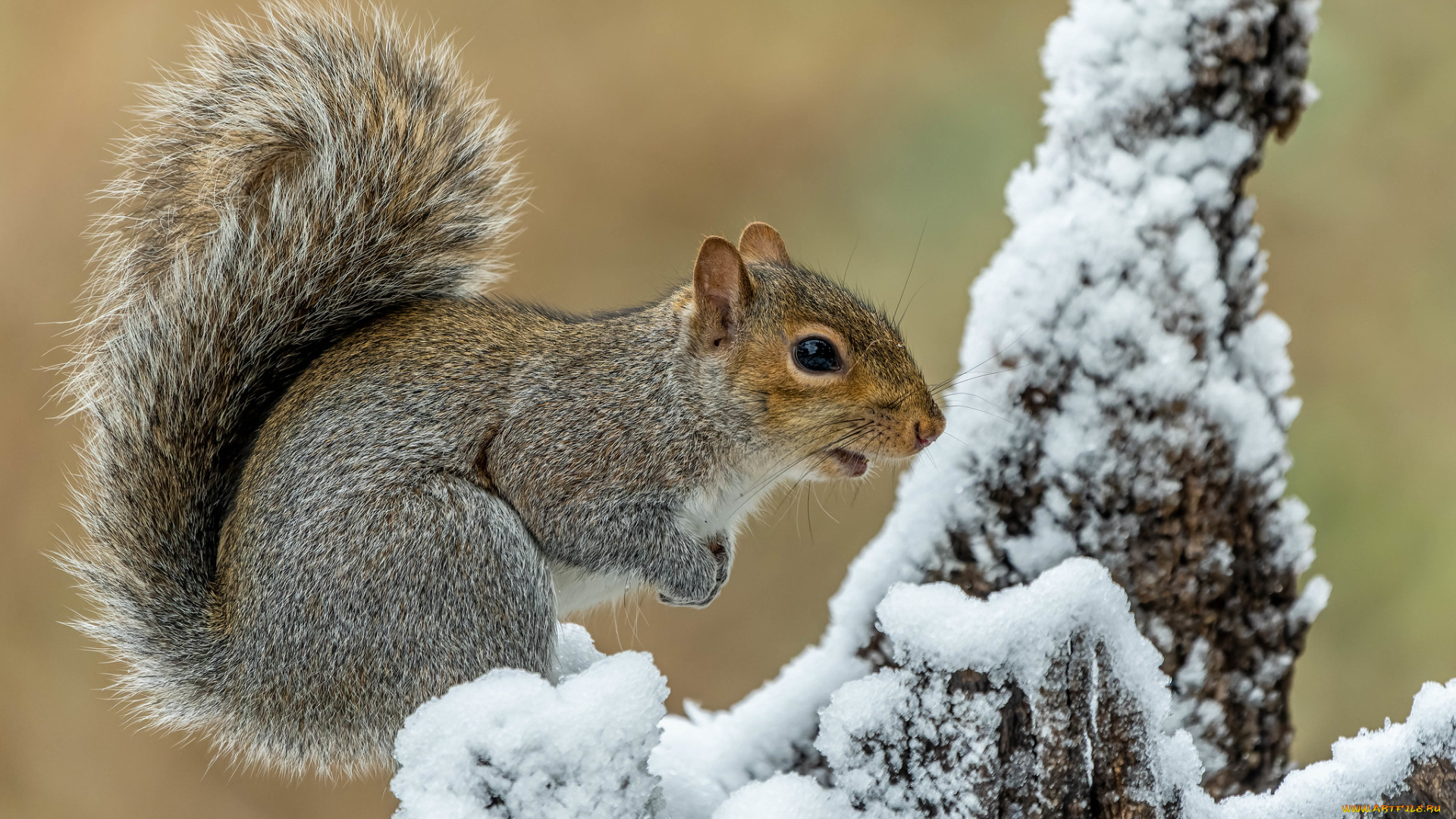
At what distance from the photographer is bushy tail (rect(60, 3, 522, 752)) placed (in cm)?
126

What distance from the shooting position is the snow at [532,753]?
3.12 ft

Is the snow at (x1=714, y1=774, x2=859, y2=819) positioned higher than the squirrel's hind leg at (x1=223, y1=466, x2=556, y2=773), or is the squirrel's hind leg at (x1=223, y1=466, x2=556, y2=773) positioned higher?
the squirrel's hind leg at (x1=223, y1=466, x2=556, y2=773)

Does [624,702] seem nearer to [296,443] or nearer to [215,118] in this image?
[296,443]

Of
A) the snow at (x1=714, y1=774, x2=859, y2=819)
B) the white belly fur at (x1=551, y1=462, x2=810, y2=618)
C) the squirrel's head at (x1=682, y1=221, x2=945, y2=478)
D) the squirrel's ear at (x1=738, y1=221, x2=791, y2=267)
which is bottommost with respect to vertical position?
the snow at (x1=714, y1=774, x2=859, y2=819)

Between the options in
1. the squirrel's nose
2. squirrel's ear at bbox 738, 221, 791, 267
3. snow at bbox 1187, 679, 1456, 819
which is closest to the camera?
snow at bbox 1187, 679, 1456, 819

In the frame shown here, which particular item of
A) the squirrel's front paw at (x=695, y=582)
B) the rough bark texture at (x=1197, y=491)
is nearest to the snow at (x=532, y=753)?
the squirrel's front paw at (x=695, y=582)

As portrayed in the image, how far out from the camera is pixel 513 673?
1.01m

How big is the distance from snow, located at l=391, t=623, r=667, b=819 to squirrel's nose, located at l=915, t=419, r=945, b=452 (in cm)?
45

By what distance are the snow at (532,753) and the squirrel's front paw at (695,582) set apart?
0.33m

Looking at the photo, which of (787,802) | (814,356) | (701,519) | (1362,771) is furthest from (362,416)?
(1362,771)

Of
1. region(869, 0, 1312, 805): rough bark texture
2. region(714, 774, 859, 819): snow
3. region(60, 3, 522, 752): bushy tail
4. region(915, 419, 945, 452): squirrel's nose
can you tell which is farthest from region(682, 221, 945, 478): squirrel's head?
region(714, 774, 859, 819): snow

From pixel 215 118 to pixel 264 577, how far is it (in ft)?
1.84

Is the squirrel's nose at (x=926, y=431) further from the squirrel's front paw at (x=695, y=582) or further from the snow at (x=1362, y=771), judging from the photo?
the snow at (x=1362, y=771)

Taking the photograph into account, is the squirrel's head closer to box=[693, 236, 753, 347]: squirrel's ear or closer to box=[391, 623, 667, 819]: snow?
box=[693, 236, 753, 347]: squirrel's ear
